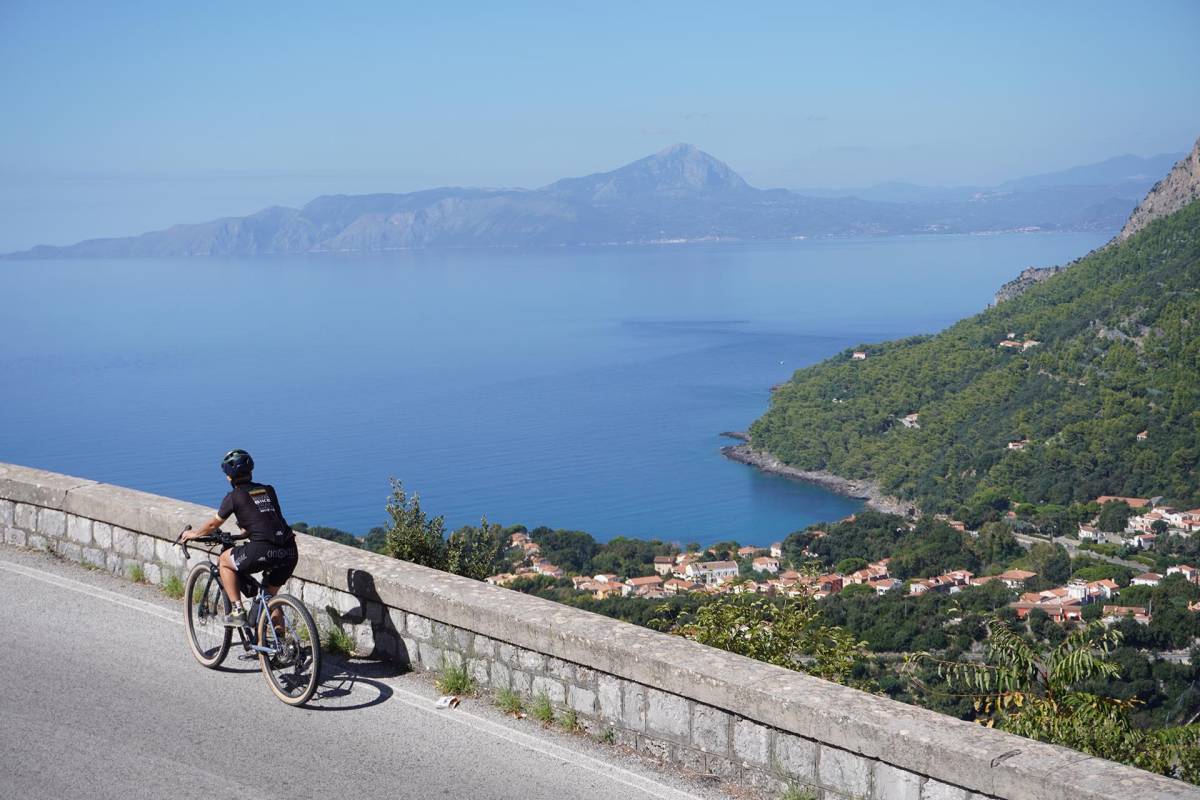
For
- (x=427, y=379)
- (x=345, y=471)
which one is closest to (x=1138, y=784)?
(x=345, y=471)

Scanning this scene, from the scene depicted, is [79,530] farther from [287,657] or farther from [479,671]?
[479,671]

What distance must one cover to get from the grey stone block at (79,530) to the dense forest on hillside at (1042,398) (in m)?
46.6

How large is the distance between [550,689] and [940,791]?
6.22ft

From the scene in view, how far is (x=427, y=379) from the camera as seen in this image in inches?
3880

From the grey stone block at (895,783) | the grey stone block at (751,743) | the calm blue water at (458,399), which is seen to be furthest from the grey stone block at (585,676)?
the calm blue water at (458,399)

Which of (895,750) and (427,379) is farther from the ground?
(895,750)

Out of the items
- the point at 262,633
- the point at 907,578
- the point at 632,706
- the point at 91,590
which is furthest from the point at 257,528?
the point at 907,578

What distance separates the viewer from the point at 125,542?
7.31 meters

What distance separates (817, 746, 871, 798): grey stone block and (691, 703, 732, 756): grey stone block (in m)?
0.44

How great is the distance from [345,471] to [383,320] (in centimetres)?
8629

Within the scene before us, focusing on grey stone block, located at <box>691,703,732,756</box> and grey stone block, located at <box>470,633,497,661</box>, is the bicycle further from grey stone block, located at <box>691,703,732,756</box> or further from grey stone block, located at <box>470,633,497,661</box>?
grey stone block, located at <box>691,703,732,756</box>

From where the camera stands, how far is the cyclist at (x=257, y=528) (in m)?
5.34

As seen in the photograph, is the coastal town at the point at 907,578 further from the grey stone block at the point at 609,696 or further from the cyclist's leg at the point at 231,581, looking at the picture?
the cyclist's leg at the point at 231,581

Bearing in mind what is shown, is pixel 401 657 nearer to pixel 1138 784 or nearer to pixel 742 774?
pixel 742 774
